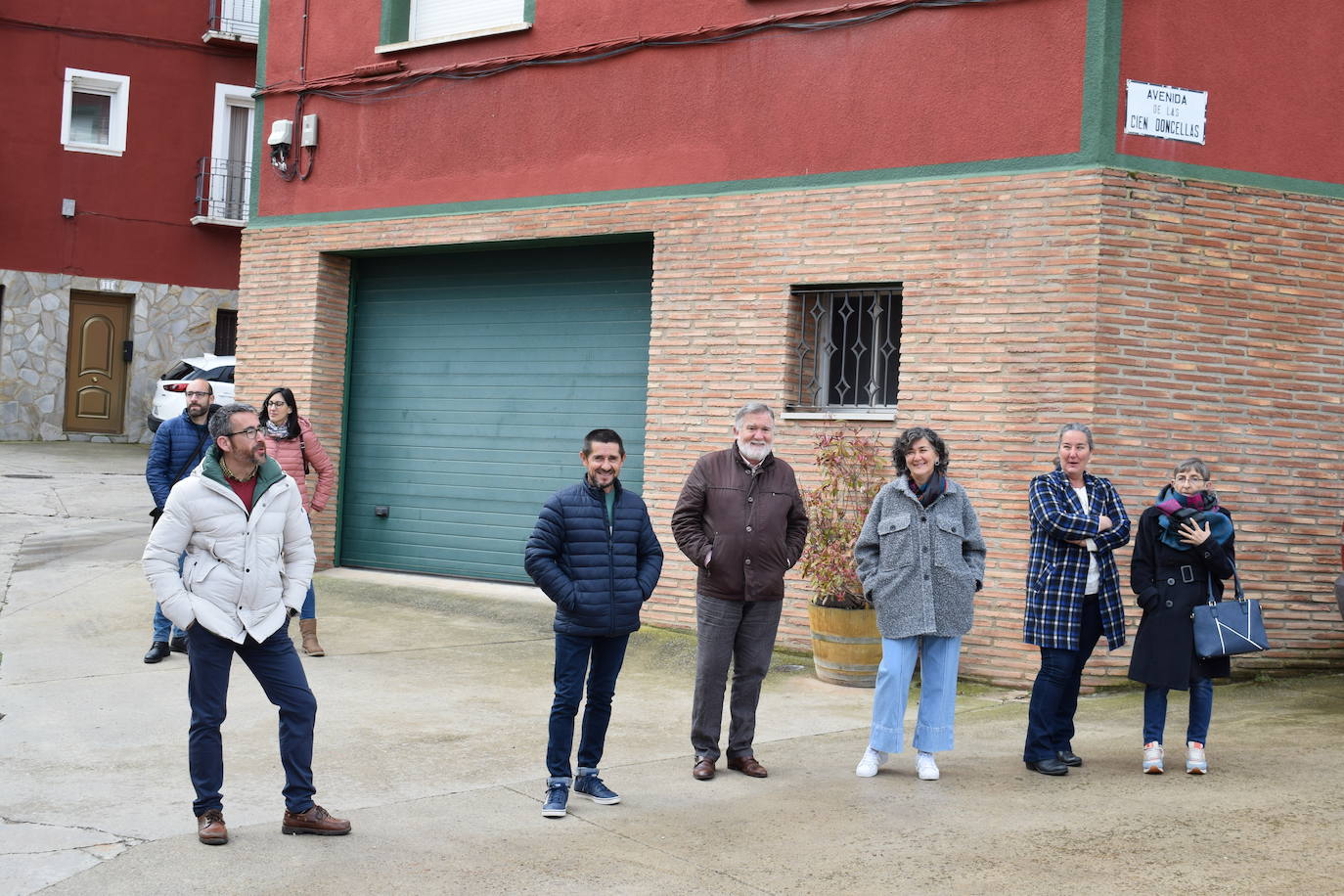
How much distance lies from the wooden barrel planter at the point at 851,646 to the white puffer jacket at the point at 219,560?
4409mm

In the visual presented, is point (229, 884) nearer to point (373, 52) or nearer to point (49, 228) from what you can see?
point (373, 52)

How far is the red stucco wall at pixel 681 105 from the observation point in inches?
370

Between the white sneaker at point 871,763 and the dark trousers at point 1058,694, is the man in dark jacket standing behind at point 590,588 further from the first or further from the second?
the dark trousers at point 1058,694

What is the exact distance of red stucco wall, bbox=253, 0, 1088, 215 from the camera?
30.9 feet

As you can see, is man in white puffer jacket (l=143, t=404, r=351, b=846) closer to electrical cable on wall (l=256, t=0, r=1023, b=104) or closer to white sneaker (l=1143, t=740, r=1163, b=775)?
white sneaker (l=1143, t=740, r=1163, b=775)

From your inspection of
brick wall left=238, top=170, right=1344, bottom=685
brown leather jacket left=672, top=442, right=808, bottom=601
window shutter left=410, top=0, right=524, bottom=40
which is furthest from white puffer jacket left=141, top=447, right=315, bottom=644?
window shutter left=410, top=0, right=524, bottom=40

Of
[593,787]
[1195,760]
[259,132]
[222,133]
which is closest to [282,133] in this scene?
[259,132]

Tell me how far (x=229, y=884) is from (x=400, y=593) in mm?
7204

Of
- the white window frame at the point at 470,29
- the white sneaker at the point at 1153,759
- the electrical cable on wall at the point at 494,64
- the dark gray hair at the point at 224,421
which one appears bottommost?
the white sneaker at the point at 1153,759

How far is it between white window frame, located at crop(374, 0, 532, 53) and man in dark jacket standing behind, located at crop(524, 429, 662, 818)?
6.84 m

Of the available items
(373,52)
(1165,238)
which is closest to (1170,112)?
(1165,238)

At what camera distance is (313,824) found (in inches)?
214

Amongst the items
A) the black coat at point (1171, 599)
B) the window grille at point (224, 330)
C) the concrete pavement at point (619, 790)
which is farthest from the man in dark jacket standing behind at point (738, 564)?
the window grille at point (224, 330)

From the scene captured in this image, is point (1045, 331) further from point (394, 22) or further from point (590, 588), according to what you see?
point (394, 22)
